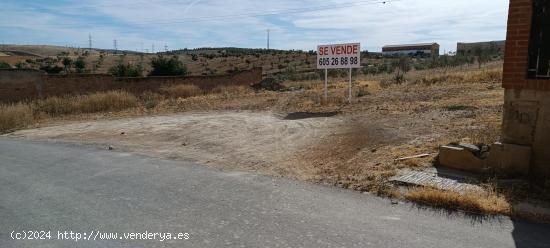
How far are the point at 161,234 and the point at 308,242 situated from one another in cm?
163

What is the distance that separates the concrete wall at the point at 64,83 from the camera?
2222 cm

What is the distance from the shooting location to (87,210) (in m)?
5.88

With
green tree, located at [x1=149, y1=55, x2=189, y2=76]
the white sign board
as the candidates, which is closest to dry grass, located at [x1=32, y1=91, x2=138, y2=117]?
the white sign board

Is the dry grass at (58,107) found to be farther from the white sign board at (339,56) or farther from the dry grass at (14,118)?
the white sign board at (339,56)

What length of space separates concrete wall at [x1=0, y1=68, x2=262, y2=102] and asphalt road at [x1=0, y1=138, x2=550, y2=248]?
16.4 m

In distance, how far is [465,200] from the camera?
5797 mm

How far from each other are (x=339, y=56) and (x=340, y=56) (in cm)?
4

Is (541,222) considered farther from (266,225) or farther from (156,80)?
(156,80)

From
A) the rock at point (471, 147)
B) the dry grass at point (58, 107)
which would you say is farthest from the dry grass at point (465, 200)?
the dry grass at point (58, 107)

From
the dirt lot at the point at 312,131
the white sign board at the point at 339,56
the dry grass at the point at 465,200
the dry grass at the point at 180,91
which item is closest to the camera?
the dry grass at the point at 465,200

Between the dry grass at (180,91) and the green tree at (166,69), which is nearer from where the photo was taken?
the dry grass at (180,91)

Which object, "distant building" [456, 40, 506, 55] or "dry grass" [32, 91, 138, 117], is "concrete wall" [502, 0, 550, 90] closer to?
"dry grass" [32, 91, 138, 117]

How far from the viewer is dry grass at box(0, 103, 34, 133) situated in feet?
55.2

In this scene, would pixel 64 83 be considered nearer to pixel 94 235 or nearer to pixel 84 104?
pixel 84 104
